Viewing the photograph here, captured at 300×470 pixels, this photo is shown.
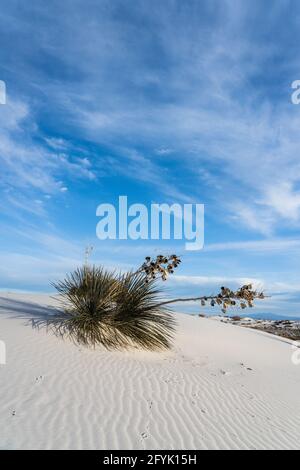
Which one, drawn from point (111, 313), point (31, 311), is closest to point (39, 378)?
point (111, 313)

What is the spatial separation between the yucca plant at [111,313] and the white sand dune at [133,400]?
0.48 m

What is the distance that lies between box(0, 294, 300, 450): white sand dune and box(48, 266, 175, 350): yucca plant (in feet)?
1.59

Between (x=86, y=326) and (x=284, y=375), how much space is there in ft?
18.0

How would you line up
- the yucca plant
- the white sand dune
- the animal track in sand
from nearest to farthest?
1. the white sand dune
2. the animal track in sand
3. the yucca plant

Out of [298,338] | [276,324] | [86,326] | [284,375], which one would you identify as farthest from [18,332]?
[276,324]

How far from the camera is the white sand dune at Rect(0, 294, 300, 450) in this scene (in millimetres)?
4840

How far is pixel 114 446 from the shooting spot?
4.61 metres

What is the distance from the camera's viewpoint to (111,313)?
384 inches

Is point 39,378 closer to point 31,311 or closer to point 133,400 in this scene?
point 133,400

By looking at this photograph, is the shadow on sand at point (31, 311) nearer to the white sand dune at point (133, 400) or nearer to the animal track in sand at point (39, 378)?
the white sand dune at point (133, 400)

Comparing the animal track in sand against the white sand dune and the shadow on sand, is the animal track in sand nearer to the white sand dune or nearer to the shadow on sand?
the white sand dune

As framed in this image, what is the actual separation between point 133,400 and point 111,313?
371 centimetres

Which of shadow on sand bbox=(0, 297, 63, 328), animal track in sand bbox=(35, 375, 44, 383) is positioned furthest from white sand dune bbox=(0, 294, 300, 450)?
shadow on sand bbox=(0, 297, 63, 328)
